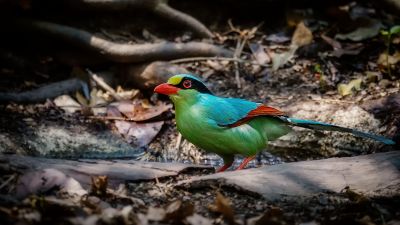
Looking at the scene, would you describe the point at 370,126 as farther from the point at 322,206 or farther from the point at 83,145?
the point at 83,145

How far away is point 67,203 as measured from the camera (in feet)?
10.3

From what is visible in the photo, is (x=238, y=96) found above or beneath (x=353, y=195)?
above

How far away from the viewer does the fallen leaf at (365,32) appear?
23.5 feet

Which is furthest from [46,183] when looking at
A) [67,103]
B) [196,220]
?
[67,103]

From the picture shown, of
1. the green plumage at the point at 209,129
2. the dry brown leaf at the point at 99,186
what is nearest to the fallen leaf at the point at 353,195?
the green plumage at the point at 209,129

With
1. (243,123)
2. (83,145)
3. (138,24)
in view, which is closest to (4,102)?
(83,145)

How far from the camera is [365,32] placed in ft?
23.6

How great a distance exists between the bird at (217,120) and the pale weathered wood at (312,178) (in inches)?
21.1

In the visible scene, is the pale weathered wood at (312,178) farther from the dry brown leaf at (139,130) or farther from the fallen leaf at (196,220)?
the dry brown leaf at (139,130)

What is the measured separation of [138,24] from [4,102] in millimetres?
2143

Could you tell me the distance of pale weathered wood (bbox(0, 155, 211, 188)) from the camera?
3680 mm

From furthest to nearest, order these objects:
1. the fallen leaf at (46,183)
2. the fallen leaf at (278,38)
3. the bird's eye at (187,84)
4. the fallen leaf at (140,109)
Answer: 1. the fallen leaf at (278,38)
2. the fallen leaf at (140,109)
3. the bird's eye at (187,84)
4. the fallen leaf at (46,183)

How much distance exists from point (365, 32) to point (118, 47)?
3.00m

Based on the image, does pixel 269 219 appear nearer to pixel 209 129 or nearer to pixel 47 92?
pixel 209 129
